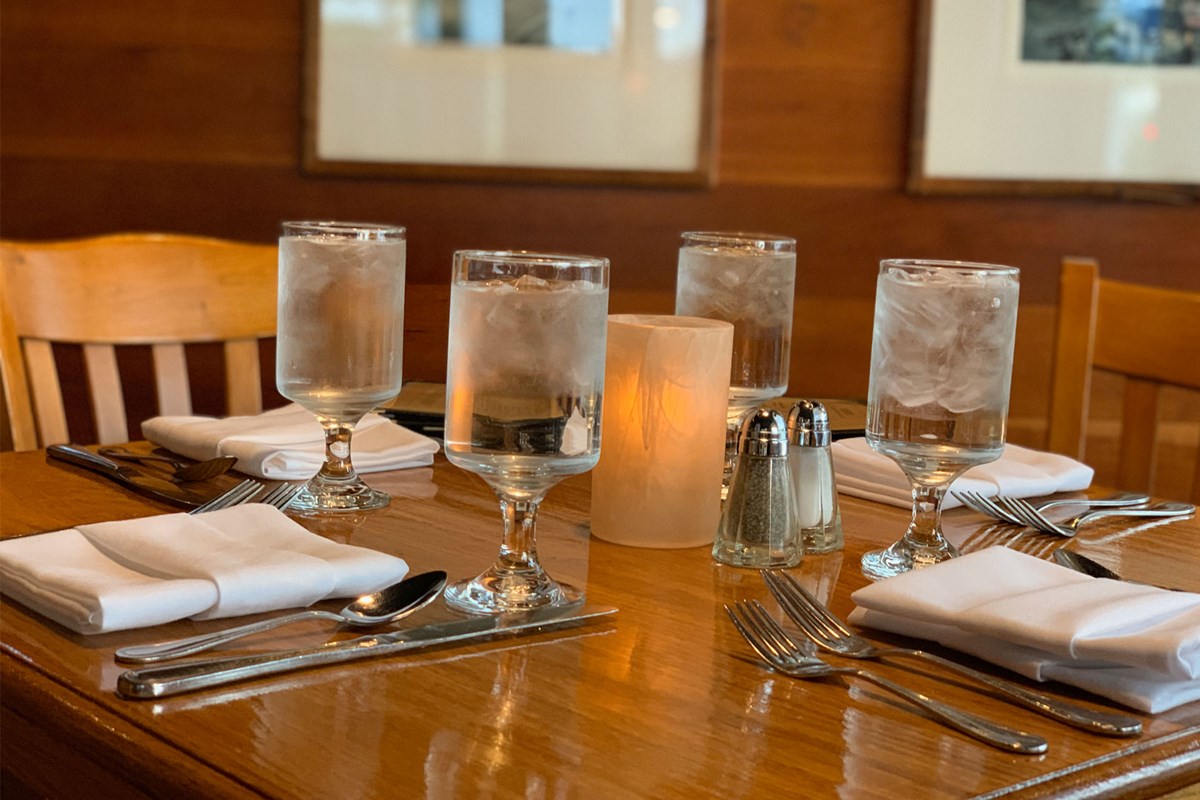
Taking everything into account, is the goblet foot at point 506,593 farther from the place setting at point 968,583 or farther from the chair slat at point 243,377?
the chair slat at point 243,377

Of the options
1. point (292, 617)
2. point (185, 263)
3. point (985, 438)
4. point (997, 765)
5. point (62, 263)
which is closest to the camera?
point (997, 765)

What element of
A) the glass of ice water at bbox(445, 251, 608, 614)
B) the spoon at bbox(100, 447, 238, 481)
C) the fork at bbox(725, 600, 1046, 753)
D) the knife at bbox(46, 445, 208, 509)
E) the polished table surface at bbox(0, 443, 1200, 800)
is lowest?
the polished table surface at bbox(0, 443, 1200, 800)

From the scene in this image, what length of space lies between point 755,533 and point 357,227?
409 millimetres

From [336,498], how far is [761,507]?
0.36 metres

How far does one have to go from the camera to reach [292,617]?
794mm

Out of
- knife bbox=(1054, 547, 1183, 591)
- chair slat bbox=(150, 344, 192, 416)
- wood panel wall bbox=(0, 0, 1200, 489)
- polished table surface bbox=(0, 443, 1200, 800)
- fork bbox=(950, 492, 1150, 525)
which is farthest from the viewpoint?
wood panel wall bbox=(0, 0, 1200, 489)

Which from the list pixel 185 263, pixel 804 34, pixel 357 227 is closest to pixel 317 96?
pixel 804 34

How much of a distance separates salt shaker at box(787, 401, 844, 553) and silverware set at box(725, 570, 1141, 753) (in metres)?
0.12

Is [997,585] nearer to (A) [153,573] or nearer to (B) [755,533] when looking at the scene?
(B) [755,533]

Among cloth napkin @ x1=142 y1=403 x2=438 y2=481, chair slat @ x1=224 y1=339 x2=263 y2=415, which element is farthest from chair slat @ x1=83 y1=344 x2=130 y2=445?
cloth napkin @ x1=142 y1=403 x2=438 y2=481

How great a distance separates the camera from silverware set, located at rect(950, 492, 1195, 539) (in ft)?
3.83

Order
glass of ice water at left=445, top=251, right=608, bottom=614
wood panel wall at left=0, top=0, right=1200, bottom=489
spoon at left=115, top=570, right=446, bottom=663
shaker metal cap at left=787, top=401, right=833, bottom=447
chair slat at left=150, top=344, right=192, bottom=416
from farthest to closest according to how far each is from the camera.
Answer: wood panel wall at left=0, top=0, right=1200, bottom=489, chair slat at left=150, top=344, right=192, bottom=416, shaker metal cap at left=787, top=401, right=833, bottom=447, glass of ice water at left=445, top=251, right=608, bottom=614, spoon at left=115, top=570, right=446, bottom=663

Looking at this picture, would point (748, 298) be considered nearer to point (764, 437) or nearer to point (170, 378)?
point (764, 437)

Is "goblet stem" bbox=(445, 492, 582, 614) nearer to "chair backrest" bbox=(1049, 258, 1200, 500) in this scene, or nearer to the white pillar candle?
the white pillar candle
